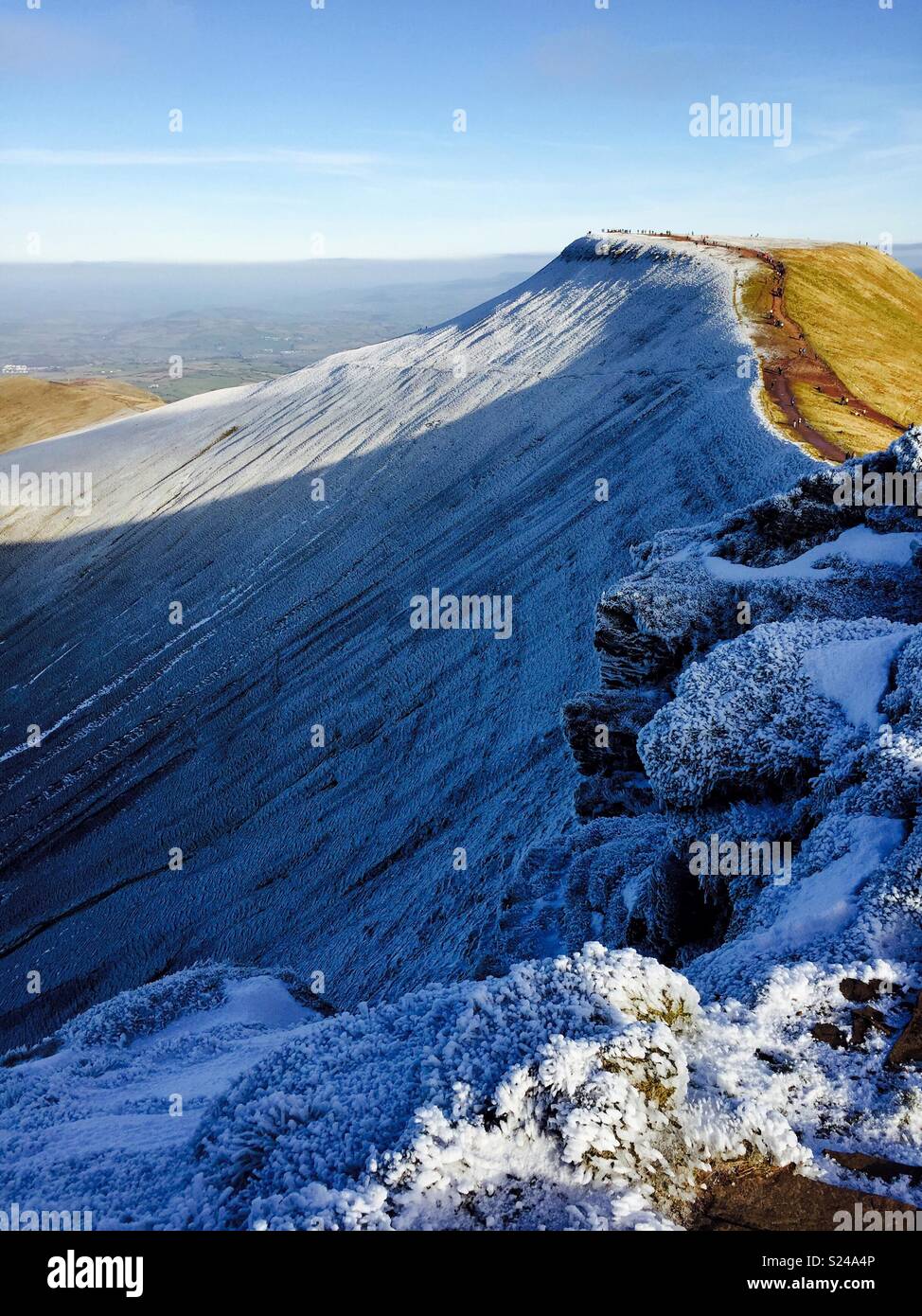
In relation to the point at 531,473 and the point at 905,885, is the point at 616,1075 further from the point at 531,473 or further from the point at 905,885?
the point at 531,473

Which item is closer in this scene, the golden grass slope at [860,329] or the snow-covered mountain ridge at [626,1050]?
the snow-covered mountain ridge at [626,1050]

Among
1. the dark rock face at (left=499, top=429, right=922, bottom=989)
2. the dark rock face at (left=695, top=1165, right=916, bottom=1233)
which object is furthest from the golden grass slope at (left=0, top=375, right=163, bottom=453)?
the dark rock face at (left=695, top=1165, right=916, bottom=1233)

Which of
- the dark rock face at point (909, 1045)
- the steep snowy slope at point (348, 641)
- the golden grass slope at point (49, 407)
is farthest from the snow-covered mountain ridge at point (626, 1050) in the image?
the golden grass slope at point (49, 407)

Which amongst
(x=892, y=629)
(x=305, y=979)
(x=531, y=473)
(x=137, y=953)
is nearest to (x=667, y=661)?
(x=892, y=629)

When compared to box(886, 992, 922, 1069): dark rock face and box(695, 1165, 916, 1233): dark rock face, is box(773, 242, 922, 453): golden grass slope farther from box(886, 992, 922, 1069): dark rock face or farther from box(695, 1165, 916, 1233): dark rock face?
box(695, 1165, 916, 1233): dark rock face

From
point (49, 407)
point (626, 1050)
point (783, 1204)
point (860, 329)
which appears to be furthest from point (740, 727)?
point (49, 407)

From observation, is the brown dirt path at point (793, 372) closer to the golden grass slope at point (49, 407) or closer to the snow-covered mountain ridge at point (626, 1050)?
the snow-covered mountain ridge at point (626, 1050)
